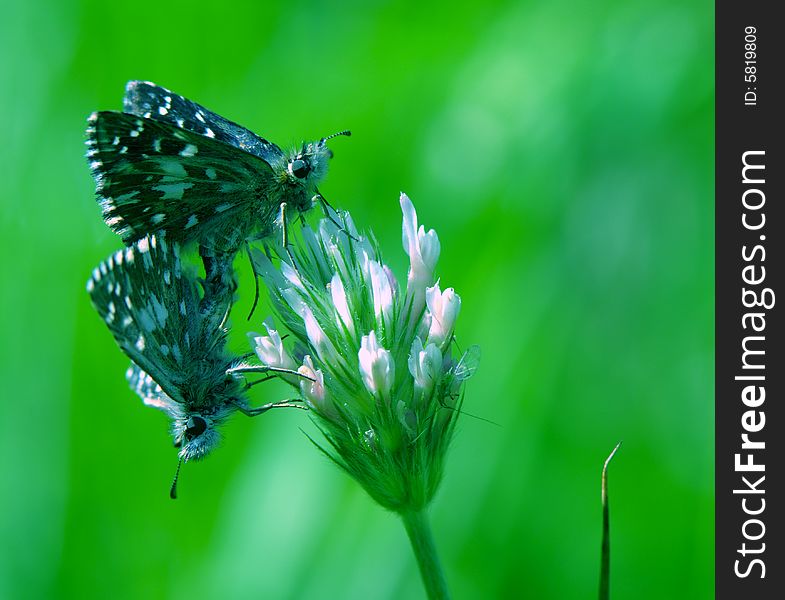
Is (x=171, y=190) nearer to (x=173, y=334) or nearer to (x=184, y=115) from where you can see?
(x=184, y=115)

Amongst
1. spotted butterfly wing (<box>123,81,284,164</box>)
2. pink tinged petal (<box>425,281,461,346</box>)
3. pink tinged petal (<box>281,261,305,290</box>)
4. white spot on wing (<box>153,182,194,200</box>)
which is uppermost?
spotted butterfly wing (<box>123,81,284,164</box>)

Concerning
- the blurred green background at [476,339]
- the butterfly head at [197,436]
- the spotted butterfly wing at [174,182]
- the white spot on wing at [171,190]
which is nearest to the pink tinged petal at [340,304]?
the butterfly head at [197,436]

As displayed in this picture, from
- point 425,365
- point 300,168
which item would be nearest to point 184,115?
point 300,168

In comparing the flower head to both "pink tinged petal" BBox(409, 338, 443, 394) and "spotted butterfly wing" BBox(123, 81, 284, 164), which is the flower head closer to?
"pink tinged petal" BBox(409, 338, 443, 394)

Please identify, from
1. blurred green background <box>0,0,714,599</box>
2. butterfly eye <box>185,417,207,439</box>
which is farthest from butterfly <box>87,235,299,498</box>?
blurred green background <box>0,0,714,599</box>
